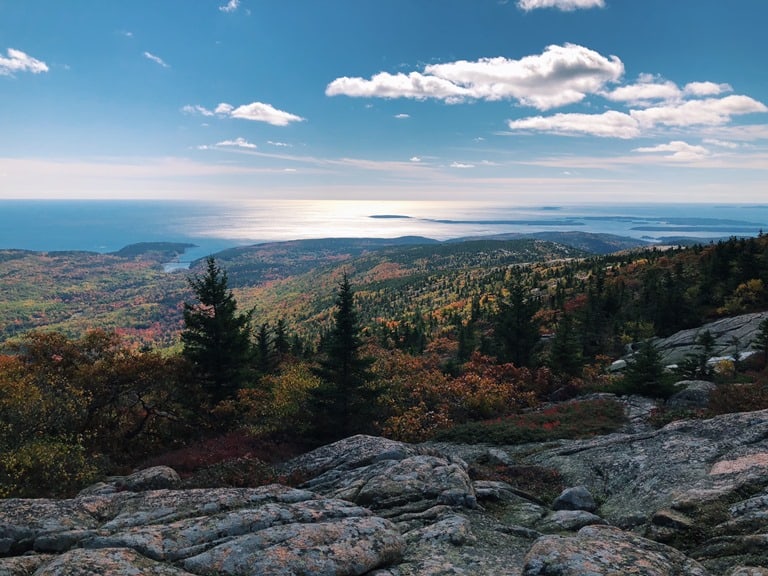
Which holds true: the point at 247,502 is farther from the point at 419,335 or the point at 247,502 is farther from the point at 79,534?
the point at 419,335

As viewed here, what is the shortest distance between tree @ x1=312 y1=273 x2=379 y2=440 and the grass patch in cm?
479

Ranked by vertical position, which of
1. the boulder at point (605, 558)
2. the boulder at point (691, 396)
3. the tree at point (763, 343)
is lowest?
the boulder at point (691, 396)

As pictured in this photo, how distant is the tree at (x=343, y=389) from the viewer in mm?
24219

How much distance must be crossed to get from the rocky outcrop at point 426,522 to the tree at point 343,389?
9.04 m

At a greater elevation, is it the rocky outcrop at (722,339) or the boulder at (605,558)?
the boulder at (605,558)

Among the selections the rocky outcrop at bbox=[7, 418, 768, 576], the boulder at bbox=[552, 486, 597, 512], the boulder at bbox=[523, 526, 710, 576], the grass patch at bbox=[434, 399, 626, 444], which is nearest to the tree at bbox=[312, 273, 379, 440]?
the grass patch at bbox=[434, 399, 626, 444]

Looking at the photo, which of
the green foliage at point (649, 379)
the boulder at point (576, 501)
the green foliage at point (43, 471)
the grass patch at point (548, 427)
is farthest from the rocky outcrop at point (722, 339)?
the green foliage at point (43, 471)

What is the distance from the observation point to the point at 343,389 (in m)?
Answer: 24.6

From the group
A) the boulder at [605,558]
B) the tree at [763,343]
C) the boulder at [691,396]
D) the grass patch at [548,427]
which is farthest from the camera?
the tree at [763,343]

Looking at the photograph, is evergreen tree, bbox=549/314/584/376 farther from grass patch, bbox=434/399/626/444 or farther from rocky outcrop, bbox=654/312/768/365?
grass patch, bbox=434/399/626/444

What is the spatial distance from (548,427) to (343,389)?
39.4 ft

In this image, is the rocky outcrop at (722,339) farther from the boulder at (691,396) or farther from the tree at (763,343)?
the boulder at (691,396)

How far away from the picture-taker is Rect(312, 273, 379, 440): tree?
24219 mm

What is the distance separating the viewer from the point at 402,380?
30.5 meters
